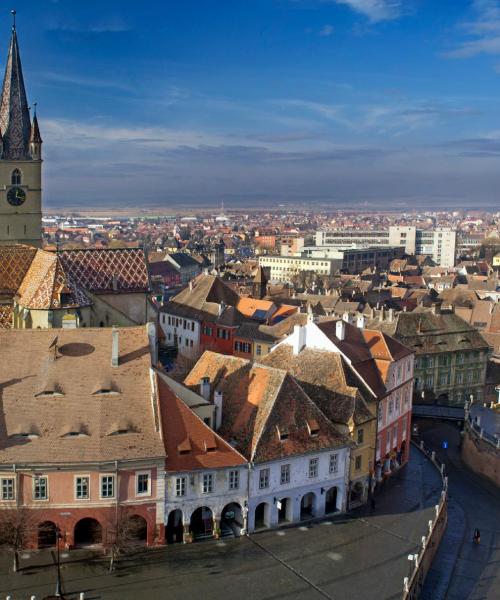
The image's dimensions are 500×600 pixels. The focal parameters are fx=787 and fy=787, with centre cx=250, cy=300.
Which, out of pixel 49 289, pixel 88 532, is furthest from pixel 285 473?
pixel 49 289

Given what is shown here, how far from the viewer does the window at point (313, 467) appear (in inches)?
2053

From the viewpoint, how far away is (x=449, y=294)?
474 feet

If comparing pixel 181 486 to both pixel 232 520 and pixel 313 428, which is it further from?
pixel 313 428

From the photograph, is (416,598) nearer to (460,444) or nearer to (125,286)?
(460,444)

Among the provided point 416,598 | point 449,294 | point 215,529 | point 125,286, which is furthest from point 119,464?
point 449,294

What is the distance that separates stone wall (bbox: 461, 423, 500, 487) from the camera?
67125 mm

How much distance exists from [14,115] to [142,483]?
51.2 meters

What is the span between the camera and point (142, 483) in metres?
46.7

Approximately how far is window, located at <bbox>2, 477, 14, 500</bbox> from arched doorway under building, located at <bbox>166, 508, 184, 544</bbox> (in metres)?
9.53

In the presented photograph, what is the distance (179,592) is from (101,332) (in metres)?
18.1

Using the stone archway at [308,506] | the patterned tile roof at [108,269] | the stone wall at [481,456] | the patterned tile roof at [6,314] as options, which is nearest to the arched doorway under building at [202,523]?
the stone archway at [308,506]

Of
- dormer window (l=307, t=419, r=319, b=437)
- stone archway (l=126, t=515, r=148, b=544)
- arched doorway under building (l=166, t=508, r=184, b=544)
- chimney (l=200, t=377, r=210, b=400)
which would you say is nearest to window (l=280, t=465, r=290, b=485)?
dormer window (l=307, t=419, r=319, b=437)

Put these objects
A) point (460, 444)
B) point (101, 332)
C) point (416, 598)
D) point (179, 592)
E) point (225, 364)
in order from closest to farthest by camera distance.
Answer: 1. point (179, 592)
2. point (416, 598)
3. point (101, 332)
4. point (225, 364)
5. point (460, 444)

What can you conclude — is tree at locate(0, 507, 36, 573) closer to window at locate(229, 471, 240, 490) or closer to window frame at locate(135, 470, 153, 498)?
window frame at locate(135, 470, 153, 498)
